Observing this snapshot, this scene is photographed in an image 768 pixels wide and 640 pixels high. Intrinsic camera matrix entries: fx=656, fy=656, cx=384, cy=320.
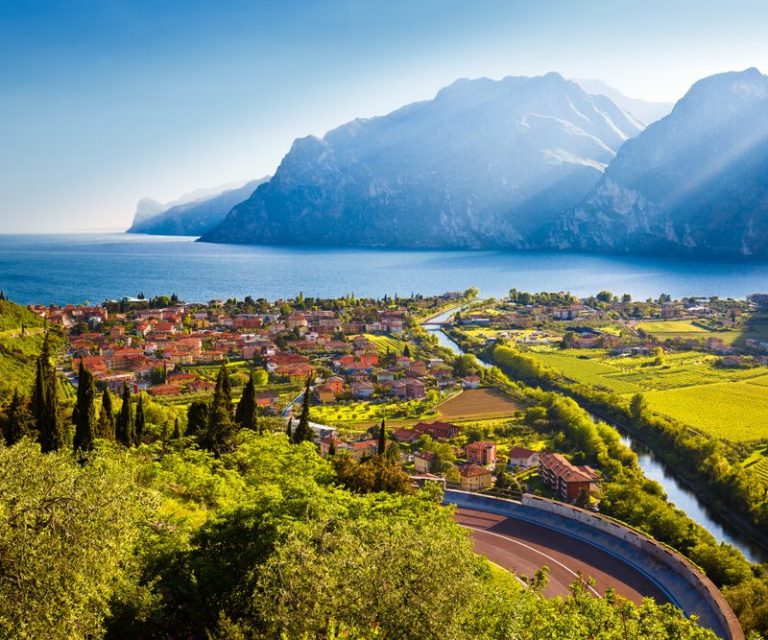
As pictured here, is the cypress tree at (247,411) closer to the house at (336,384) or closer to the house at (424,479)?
the house at (424,479)

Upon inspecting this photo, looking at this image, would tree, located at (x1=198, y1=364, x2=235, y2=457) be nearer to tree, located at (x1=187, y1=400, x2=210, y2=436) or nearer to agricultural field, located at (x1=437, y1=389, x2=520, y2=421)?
tree, located at (x1=187, y1=400, x2=210, y2=436)

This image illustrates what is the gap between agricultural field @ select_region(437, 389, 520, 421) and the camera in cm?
4520

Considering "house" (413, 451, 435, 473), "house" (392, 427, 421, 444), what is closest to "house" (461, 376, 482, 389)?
"house" (392, 427, 421, 444)

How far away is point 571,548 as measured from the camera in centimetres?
2395

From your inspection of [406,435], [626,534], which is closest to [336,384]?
[406,435]

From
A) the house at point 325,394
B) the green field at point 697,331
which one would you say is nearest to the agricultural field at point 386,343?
the house at point 325,394

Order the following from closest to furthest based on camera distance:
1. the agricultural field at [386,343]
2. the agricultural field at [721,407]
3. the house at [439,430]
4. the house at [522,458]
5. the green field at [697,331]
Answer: the house at [522,458]
the house at [439,430]
the agricultural field at [721,407]
the agricultural field at [386,343]
the green field at [697,331]

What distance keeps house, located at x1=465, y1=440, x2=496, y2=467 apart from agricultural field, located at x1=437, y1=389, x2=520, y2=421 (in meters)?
8.36

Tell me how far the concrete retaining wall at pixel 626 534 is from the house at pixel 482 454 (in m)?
6.61

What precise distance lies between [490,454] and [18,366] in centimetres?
3308

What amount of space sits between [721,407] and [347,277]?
10872 centimetres

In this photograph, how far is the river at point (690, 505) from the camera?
28281mm

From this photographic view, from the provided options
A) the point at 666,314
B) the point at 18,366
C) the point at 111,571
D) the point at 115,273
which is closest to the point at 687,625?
the point at 111,571

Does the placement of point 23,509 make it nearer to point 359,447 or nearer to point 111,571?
point 111,571
